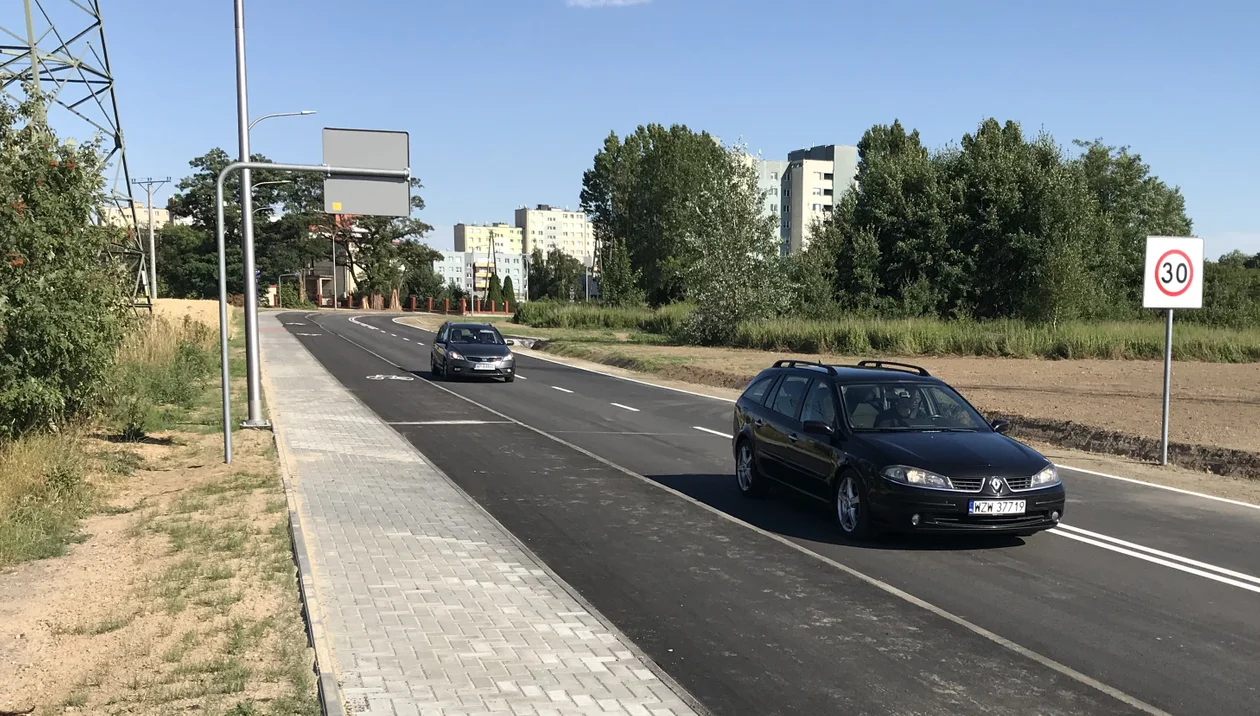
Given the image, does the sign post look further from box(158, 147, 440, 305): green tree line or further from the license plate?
box(158, 147, 440, 305): green tree line

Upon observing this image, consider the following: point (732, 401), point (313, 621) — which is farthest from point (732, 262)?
point (313, 621)

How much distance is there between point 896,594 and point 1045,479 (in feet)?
6.78

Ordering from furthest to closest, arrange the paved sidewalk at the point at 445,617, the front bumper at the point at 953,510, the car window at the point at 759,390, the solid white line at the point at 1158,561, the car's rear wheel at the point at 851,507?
the car window at the point at 759,390
the car's rear wheel at the point at 851,507
the front bumper at the point at 953,510
the solid white line at the point at 1158,561
the paved sidewalk at the point at 445,617

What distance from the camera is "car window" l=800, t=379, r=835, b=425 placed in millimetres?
9664

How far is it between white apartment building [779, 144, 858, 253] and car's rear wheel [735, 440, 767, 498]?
123 m

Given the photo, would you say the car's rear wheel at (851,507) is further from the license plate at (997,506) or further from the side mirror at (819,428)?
the license plate at (997,506)

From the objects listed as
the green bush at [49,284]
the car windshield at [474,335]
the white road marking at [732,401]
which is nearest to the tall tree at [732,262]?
the white road marking at [732,401]

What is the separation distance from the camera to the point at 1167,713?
16.8 ft

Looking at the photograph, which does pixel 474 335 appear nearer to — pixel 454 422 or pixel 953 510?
pixel 454 422

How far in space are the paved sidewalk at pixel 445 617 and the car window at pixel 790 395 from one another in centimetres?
320

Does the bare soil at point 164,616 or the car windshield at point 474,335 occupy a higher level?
the car windshield at point 474,335

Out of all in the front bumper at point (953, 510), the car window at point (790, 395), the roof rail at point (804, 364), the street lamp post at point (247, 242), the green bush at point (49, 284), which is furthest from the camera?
the street lamp post at point (247, 242)

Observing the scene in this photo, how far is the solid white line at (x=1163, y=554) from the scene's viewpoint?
7824mm

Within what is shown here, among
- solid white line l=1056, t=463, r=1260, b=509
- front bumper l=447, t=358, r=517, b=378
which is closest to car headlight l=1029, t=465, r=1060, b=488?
solid white line l=1056, t=463, r=1260, b=509
